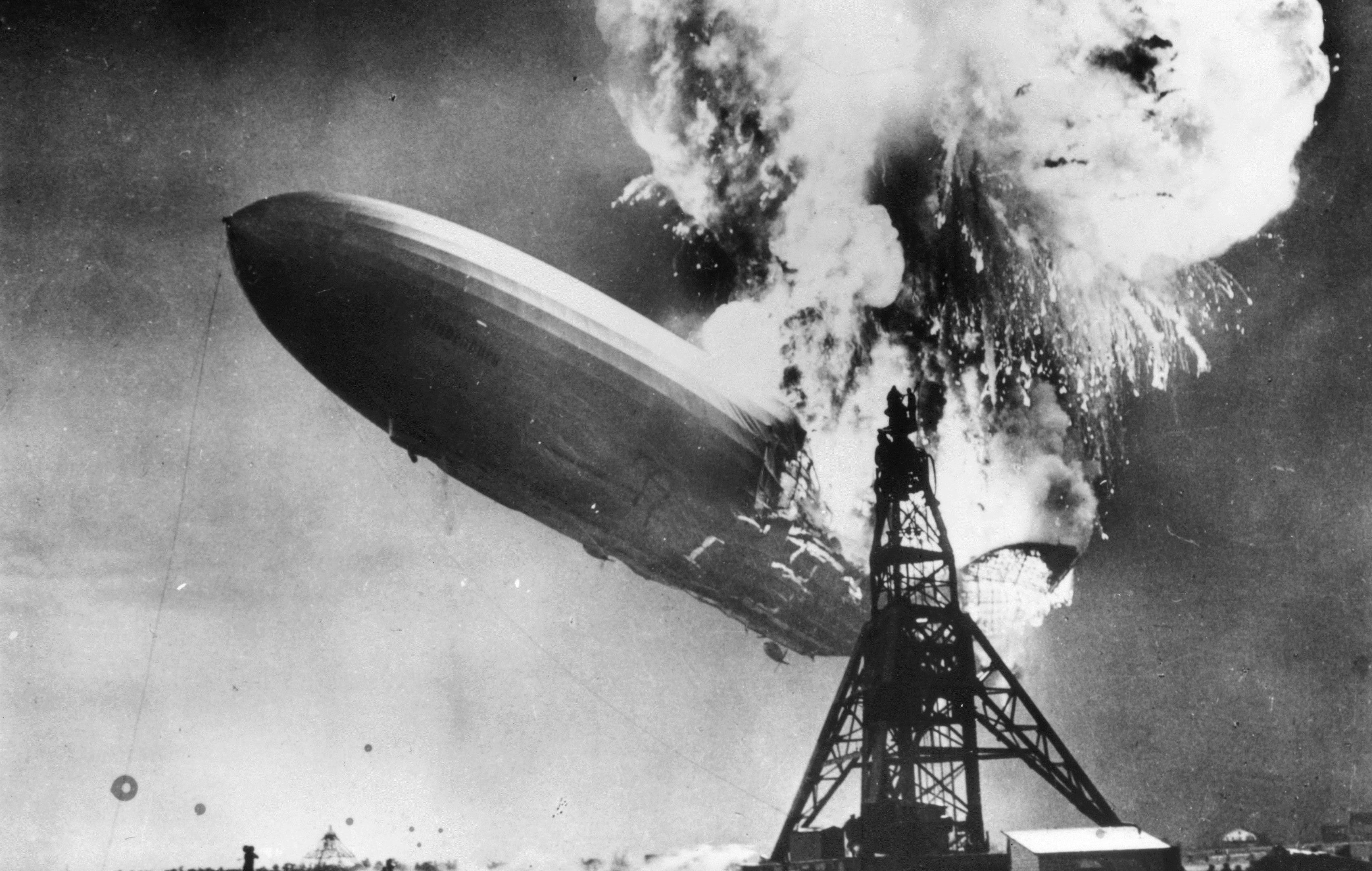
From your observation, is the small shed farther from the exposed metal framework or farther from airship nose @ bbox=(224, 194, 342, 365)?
the exposed metal framework

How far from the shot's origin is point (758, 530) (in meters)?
24.4

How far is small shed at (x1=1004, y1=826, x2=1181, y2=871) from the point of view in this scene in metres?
20.3

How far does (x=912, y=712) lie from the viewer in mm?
23547

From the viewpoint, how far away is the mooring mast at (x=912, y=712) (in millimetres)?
22594

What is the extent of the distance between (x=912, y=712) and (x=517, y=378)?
11.7 meters

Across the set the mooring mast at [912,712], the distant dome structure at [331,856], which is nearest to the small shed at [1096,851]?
the mooring mast at [912,712]

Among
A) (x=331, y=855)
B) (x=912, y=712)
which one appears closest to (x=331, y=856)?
(x=331, y=855)

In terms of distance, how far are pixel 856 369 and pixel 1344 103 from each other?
43.3 feet

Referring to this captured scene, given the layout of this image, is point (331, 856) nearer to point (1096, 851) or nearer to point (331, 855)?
point (331, 855)

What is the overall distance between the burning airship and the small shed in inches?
341

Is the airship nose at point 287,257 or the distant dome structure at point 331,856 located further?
the distant dome structure at point 331,856

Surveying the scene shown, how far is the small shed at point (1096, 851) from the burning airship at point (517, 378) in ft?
28.4

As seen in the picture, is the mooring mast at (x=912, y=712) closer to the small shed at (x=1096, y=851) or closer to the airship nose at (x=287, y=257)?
the small shed at (x=1096, y=851)

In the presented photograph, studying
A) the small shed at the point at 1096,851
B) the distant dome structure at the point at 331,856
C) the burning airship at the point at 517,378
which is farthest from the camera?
the distant dome structure at the point at 331,856
